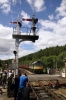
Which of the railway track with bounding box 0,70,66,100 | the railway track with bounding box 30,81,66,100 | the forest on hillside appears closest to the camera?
the railway track with bounding box 30,81,66,100

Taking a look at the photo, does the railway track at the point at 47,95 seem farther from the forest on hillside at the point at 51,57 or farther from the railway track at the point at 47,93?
the forest on hillside at the point at 51,57

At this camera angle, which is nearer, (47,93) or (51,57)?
(47,93)

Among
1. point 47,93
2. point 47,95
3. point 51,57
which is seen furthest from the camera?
point 51,57

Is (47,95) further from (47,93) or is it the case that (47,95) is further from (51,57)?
(51,57)

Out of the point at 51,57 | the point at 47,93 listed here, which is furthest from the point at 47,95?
the point at 51,57

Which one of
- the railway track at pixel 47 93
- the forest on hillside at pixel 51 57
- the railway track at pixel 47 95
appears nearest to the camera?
the railway track at pixel 47 95

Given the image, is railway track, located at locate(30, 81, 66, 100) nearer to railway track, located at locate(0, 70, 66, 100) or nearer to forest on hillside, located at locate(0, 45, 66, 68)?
railway track, located at locate(0, 70, 66, 100)

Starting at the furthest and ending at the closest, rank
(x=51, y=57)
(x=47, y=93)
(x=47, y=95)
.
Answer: (x=51, y=57) < (x=47, y=93) < (x=47, y=95)

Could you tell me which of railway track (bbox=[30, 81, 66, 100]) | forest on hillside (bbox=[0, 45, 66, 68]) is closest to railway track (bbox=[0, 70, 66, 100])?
railway track (bbox=[30, 81, 66, 100])

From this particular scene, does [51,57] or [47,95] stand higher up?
[51,57]

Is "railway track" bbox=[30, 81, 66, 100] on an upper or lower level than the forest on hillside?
lower

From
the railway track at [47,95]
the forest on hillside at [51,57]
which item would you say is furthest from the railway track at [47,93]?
the forest on hillside at [51,57]

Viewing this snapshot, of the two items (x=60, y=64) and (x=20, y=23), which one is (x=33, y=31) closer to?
(x=20, y=23)

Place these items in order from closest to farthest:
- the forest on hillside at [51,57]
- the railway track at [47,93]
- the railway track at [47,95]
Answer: the railway track at [47,95] → the railway track at [47,93] → the forest on hillside at [51,57]
